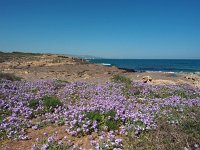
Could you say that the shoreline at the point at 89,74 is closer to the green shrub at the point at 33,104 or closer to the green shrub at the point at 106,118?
the green shrub at the point at 33,104

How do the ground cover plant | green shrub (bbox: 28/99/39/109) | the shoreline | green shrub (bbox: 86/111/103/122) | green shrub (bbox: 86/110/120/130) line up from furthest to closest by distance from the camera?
1. the shoreline
2. green shrub (bbox: 28/99/39/109)
3. green shrub (bbox: 86/111/103/122)
4. green shrub (bbox: 86/110/120/130)
5. the ground cover plant

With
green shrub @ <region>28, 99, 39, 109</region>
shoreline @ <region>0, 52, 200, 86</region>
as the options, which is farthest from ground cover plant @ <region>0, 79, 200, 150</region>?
shoreline @ <region>0, 52, 200, 86</region>

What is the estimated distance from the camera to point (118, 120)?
22.8 ft

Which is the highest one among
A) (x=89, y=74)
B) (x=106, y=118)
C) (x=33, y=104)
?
(x=106, y=118)

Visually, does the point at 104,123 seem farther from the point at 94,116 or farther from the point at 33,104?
the point at 33,104

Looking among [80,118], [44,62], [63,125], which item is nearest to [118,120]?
[80,118]

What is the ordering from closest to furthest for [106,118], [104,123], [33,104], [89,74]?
[104,123]
[106,118]
[33,104]
[89,74]

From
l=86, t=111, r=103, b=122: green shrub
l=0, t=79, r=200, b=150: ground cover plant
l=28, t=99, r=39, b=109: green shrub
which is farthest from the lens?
l=28, t=99, r=39, b=109: green shrub

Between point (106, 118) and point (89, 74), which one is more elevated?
point (106, 118)

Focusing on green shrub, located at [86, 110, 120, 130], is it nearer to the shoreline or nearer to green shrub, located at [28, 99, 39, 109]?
green shrub, located at [28, 99, 39, 109]

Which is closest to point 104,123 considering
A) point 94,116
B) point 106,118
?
point 106,118

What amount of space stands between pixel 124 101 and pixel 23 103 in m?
3.04

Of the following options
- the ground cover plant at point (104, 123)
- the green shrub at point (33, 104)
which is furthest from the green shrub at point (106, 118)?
the green shrub at point (33, 104)

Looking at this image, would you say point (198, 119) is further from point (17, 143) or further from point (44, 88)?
point (44, 88)
